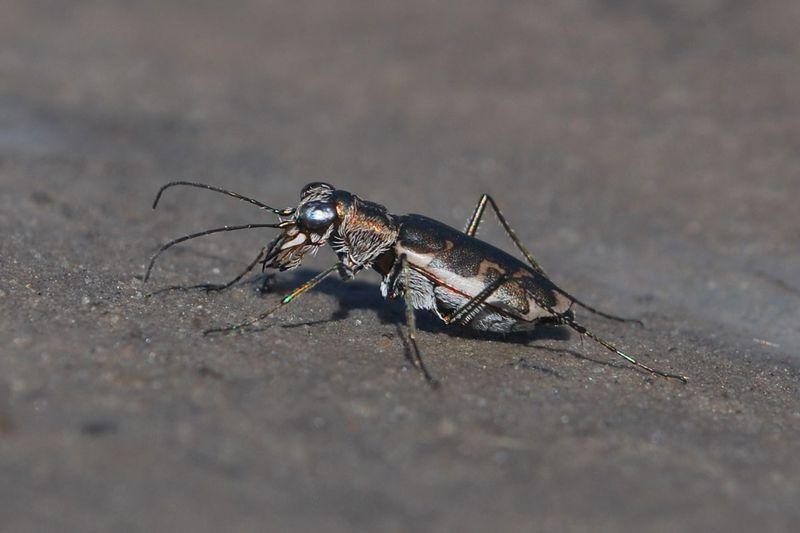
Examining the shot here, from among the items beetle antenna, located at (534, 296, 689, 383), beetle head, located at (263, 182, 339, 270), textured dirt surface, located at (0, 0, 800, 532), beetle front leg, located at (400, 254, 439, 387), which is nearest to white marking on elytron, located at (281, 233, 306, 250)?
beetle head, located at (263, 182, 339, 270)

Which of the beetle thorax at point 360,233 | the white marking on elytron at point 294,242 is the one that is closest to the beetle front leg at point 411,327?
the beetle thorax at point 360,233

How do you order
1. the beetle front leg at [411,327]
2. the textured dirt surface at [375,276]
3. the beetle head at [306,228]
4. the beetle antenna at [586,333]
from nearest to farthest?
1. the textured dirt surface at [375,276]
2. the beetle front leg at [411,327]
3. the beetle antenna at [586,333]
4. the beetle head at [306,228]

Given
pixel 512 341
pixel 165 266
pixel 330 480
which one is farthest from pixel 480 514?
pixel 165 266

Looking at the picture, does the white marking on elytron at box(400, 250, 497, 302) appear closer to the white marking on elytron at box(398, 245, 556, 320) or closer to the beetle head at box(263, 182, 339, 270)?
the white marking on elytron at box(398, 245, 556, 320)

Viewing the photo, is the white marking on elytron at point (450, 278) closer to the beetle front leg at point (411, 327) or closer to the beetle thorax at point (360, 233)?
the beetle front leg at point (411, 327)

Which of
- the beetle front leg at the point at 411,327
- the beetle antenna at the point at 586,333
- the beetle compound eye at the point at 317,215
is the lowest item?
the beetle front leg at the point at 411,327

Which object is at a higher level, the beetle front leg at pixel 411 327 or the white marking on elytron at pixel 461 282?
the white marking on elytron at pixel 461 282

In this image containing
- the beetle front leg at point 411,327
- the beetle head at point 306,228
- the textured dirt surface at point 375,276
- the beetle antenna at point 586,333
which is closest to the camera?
the textured dirt surface at point 375,276

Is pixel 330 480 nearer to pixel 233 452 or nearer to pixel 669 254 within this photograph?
pixel 233 452
